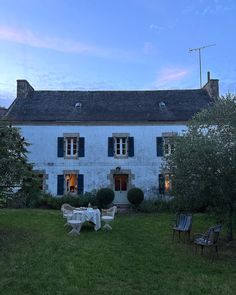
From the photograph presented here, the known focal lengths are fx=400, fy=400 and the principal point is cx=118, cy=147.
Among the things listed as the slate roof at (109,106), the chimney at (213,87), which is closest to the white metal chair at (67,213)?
the slate roof at (109,106)

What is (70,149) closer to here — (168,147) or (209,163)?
(168,147)

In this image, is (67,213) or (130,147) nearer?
(67,213)

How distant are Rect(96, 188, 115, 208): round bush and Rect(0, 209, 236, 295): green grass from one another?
9122mm

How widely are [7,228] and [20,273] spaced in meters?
6.68

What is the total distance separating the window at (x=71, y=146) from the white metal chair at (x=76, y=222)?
35.1 feet

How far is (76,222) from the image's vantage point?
13836 millimetres

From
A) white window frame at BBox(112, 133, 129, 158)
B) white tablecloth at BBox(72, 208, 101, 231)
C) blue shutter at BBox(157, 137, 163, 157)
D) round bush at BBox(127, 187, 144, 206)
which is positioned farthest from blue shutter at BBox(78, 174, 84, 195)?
white tablecloth at BBox(72, 208, 101, 231)

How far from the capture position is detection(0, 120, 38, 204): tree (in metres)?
12.6

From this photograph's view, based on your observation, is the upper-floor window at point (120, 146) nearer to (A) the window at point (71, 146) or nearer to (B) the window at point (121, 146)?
(B) the window at point (121, 146)

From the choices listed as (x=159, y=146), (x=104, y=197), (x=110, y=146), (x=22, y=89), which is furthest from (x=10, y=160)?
(x=22, y=89)

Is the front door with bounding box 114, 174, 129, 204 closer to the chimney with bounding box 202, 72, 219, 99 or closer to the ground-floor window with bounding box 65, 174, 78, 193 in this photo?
the ground-floor window with bounding box 65, 174, 78, 193

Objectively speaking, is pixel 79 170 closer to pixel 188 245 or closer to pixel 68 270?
pixel 188 245

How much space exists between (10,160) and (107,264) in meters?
5.30

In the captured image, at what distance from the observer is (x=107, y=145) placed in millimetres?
25641
